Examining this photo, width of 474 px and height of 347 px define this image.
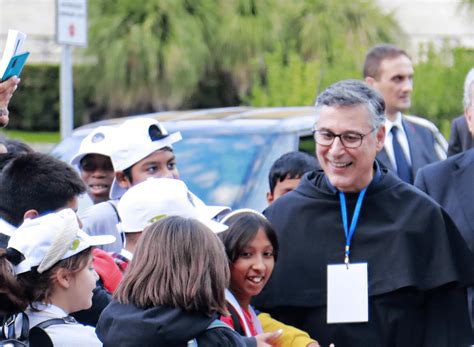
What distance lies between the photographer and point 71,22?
9.98m

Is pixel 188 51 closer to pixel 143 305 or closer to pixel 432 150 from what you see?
pixel 432 150

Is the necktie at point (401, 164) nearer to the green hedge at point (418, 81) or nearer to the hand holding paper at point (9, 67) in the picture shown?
the hand holding paper at point (9, 67)

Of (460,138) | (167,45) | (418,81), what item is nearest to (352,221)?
(460,138)

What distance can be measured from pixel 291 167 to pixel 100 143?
108cm

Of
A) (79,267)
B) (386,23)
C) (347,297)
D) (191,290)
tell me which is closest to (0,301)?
(79,267)

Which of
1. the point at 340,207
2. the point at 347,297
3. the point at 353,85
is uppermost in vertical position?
the point at 353,85

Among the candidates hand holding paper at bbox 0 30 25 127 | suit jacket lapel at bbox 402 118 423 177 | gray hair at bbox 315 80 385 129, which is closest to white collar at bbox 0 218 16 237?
hand holding paper at bbox 0 30 25 127

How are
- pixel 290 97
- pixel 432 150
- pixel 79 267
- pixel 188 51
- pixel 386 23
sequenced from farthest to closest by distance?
pixel 386 23 < pixel 188 51 < pixel 290 97 < pixel 432 150 < pixel 79 267

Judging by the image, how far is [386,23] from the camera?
25297 millimetres

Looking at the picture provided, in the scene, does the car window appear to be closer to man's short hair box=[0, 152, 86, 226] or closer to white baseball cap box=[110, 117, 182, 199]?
white baseball cap box=[110, 117, 182, 199]

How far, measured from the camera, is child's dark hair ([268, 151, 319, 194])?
613 cm

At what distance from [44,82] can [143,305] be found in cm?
2305

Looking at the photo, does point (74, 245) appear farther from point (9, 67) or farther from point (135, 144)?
point (135, 144)

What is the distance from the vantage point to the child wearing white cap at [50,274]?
4.03 meters
